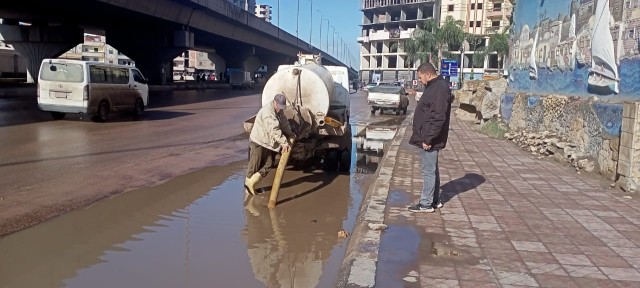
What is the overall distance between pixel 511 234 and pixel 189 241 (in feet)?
11.5

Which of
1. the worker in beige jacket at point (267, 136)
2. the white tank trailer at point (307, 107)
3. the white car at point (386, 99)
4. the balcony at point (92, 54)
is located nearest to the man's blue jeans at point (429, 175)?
the worker in beige jacket at point (267, 136)

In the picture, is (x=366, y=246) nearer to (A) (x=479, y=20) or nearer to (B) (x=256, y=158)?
(B) (x=256, y=158)

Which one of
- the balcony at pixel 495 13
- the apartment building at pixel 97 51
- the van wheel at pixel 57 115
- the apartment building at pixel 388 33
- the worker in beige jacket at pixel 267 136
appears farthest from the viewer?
the apartment building at pixel 388 33

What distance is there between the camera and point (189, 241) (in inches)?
236

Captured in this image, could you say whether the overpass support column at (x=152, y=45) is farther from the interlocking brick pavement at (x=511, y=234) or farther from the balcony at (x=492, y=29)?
the balcony at (x=492, y=29)

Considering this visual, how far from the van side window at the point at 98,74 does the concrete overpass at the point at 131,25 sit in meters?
12.1

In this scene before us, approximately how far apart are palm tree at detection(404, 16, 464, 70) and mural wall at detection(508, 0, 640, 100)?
51842mm

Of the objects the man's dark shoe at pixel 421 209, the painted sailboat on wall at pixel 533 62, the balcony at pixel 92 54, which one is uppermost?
the balcony at pixel 92 54

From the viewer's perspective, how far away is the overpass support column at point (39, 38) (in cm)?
4259

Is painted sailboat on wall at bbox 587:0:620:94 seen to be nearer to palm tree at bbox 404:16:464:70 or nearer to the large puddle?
the large puddle

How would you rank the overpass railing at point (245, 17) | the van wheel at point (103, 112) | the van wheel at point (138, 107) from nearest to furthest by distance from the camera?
the van wheel at point (103, 112)
the van wheel at point (138, 107)
the overpass railing at point (245, 17)

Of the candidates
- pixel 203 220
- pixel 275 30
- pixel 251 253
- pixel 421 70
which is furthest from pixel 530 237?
pixel 275 30

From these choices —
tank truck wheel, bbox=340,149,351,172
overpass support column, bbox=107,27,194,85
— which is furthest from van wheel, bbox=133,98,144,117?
overpass support column, bbox=107,27,194,85

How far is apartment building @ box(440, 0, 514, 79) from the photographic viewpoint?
274 feet
